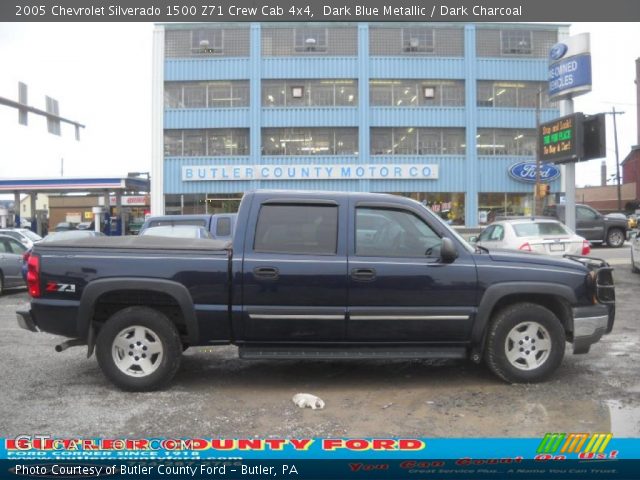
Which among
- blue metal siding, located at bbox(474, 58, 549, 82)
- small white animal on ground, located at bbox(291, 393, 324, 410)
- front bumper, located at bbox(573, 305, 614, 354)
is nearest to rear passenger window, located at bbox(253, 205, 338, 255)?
small white animal on ground, located at bbox(291, 393, 324, 410)

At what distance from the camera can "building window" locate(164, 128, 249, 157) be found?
35.3 metres

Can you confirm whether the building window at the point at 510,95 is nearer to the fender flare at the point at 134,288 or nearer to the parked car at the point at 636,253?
the parked car at the point at 636,253

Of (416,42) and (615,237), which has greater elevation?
(416,42)

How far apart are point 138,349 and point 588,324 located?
4.05m

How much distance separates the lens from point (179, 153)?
3538 centimetres

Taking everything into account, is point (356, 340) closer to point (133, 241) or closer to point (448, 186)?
point (133, 241)

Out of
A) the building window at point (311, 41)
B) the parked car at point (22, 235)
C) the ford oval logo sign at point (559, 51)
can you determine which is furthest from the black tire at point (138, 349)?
the building window at point (311, 41)

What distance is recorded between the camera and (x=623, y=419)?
4.50 meters

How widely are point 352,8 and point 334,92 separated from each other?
3196 cm

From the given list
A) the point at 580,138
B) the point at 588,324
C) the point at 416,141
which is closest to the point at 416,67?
the point at 416,141

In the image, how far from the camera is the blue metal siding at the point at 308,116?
35.1 metres

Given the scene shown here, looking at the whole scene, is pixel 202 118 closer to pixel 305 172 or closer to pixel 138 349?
pixel 305 172

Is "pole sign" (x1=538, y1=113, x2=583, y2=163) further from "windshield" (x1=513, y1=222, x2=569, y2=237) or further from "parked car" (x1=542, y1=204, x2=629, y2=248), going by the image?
"parked car" (x1=542, y1=204, x2=629, y2=248)

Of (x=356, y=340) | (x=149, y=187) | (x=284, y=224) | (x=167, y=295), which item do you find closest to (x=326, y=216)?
(x=284, y=224)
